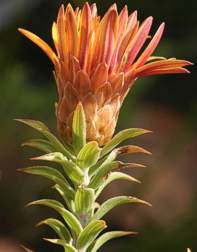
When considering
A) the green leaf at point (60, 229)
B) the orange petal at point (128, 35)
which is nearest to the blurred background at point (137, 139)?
the green leaf at point (60, 229)

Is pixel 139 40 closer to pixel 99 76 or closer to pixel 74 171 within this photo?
pixel 99 76

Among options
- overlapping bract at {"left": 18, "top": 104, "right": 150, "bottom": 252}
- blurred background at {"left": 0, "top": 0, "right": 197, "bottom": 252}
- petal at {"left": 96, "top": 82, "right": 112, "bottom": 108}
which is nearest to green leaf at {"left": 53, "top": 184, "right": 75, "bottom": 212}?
overlapping bract at {"left": 18, "top": 104, "right": 150, "bottom": 252}

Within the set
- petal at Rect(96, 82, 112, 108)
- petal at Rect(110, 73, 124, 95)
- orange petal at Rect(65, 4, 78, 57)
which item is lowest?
petal at Rect(96, 82, 112, 108)

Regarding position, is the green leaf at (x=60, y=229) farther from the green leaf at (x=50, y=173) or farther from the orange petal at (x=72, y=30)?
the orange petal at (x=72, y=30)

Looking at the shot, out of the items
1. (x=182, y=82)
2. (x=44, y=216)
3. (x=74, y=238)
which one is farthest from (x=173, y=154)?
(x=74, y=238)

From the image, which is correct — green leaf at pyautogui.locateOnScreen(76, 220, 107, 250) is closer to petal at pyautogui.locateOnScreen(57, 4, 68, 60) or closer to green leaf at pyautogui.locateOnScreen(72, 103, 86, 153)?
green leaf at pyautogui.locateOnScreen(72, 103, 86, 153)

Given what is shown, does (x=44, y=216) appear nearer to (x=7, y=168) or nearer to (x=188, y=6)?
(x=7, y=168)

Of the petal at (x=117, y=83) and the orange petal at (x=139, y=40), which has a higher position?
the orange petal at (x=139, y=40)

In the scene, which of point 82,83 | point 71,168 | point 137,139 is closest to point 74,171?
point 71,168
